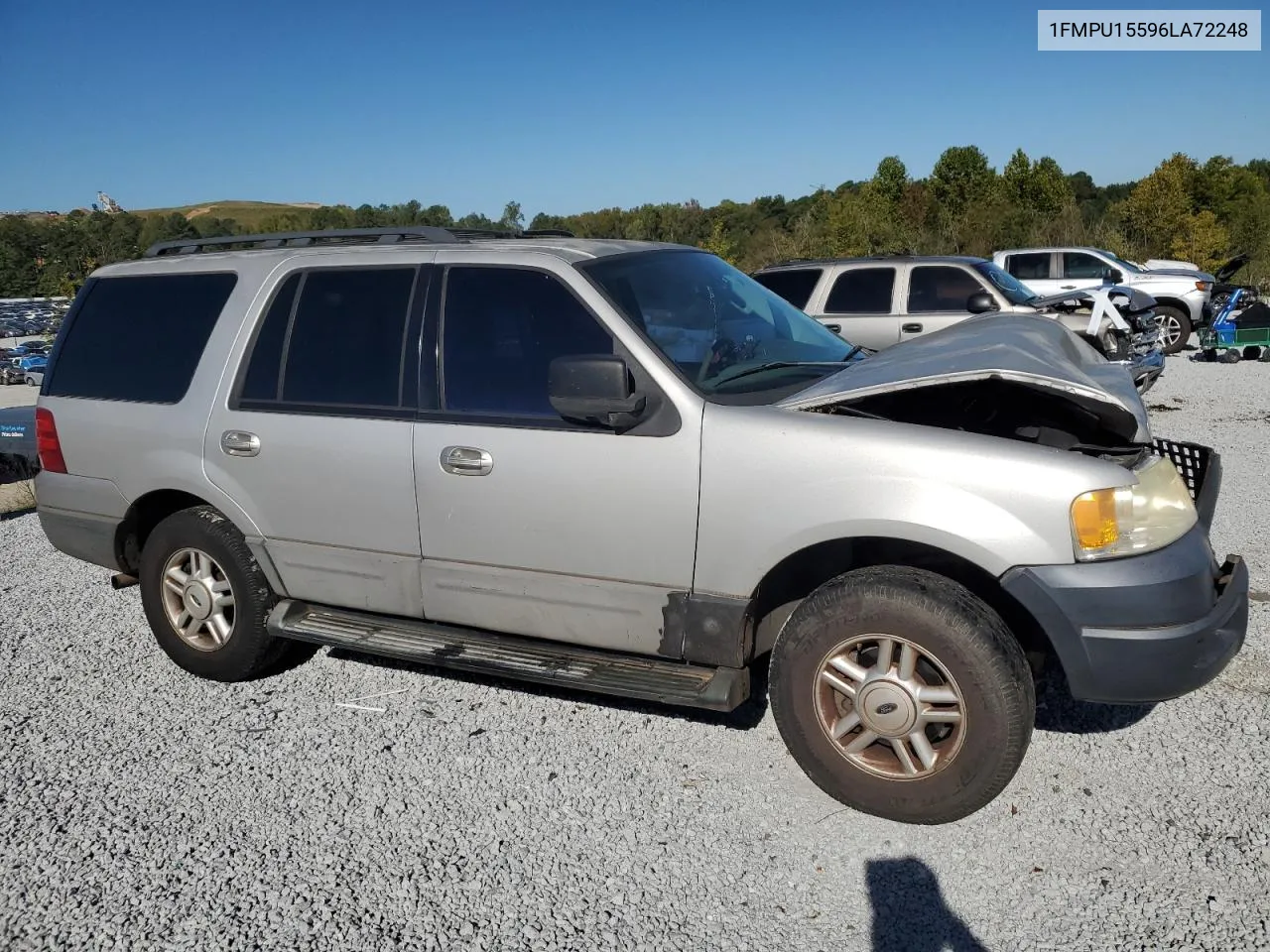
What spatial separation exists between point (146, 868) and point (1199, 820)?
11.2 feet

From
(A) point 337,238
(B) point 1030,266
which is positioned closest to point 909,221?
(B) point 1030,266

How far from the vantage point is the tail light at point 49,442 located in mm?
4734

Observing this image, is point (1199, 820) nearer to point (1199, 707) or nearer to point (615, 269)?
point (1199, 707)

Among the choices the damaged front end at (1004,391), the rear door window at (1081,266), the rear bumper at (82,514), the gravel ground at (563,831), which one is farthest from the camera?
the rear door window at (1081,266)

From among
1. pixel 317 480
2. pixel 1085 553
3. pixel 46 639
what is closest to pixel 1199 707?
pixel 1085 553

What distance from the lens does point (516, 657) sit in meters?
3.70

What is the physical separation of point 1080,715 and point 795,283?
8183mm

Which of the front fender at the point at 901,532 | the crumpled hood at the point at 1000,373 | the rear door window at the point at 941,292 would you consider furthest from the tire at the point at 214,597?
the rear door window at the point at 941,292

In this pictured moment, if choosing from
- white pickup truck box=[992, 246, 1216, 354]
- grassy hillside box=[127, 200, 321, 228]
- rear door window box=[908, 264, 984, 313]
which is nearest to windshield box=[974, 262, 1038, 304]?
rear door window box=[908, 264, 984, 313]

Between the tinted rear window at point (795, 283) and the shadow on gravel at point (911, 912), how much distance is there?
29.1ft

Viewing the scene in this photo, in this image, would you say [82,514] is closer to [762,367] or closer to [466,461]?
[466,461]

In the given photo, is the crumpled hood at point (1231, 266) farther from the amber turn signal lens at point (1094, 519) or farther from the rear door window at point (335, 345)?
the rear door window at point (335, 345)

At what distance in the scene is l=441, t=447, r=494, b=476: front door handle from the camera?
363 cm

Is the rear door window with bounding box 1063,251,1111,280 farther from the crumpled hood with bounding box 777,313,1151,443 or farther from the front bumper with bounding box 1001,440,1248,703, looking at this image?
the front bumper with bounding box 1001,440,1248,703
